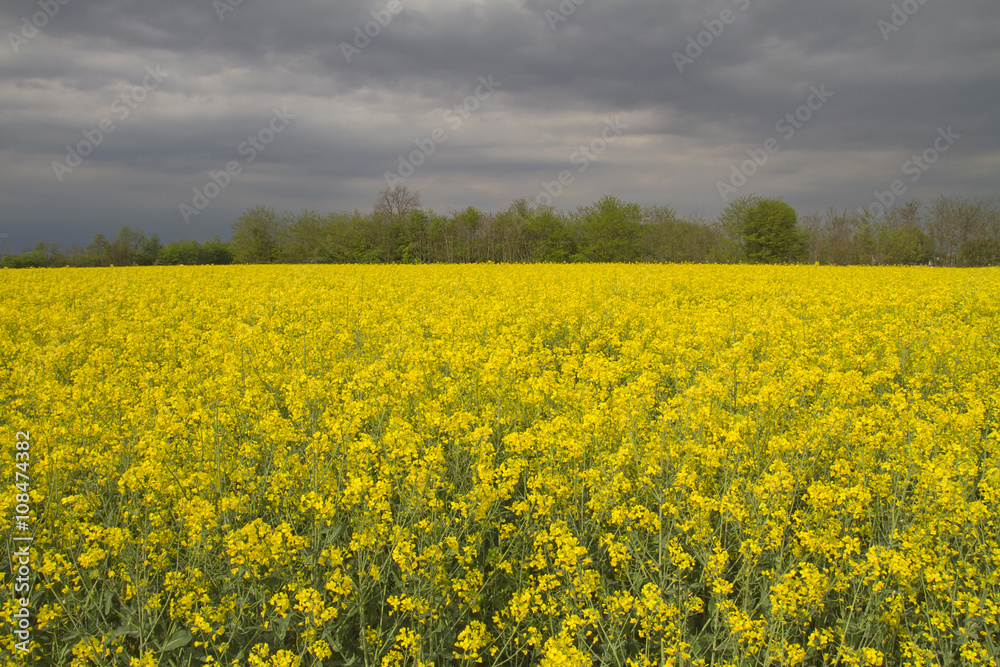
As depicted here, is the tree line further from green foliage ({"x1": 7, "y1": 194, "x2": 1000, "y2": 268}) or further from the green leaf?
the green leaf

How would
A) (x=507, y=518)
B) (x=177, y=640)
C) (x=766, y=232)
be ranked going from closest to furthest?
1. (x=177, y=640)
2. (x=507, y=518)
3. (x=766, y=232)

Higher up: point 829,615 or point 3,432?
point 3,432

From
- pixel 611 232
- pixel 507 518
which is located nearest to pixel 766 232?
pixel 611 232

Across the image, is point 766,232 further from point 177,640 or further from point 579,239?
point 177,640

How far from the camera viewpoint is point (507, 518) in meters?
3.96

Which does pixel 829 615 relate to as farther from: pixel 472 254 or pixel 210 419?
pixel 472 254

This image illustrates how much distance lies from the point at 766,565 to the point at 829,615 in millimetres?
404

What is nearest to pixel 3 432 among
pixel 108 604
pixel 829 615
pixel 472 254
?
pixel 108 604

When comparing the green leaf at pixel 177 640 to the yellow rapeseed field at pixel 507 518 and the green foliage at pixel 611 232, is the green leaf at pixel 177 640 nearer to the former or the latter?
the yellow rapeseed field at pixel 507 518

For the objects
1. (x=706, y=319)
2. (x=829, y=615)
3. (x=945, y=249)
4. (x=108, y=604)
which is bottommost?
(x=829, y=615)

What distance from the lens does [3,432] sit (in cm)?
401

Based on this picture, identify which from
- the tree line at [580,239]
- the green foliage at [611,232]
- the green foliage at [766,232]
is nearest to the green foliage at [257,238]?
the tree line at [580,239]

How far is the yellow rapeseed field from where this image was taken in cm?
265

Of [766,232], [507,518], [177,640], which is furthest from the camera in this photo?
[766,232]
